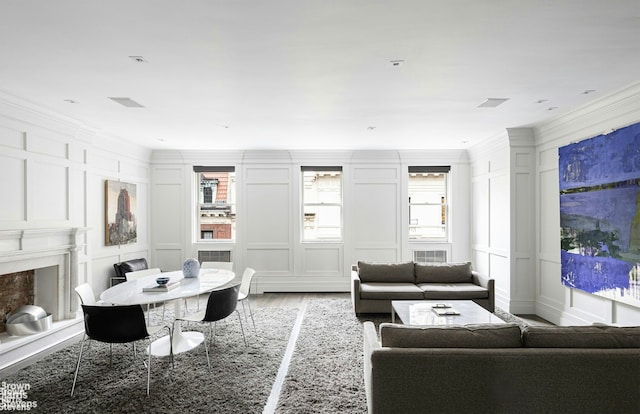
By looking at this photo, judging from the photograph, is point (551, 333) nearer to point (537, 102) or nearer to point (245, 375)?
point (245, 375)

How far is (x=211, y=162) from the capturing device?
7.25 m

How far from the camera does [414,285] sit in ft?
18.4

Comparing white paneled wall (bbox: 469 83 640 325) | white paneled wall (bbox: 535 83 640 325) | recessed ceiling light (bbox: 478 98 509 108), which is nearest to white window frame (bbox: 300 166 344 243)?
white paneled wall (bbox: 469 83 640 325)

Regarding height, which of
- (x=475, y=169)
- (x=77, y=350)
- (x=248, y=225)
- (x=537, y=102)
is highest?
(x=537, y=102)

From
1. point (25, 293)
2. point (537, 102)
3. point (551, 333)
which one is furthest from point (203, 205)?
point (551, 333)

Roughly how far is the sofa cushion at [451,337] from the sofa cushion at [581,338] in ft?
0.28

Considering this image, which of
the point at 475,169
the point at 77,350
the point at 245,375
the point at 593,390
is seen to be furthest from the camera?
the point at 475,169

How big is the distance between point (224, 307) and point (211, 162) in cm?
411

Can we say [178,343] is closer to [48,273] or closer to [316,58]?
[48,273]

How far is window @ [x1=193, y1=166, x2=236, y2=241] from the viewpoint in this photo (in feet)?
24.4

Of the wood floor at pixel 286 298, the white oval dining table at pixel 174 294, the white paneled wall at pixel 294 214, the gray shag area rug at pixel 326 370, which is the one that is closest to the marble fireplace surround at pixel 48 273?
the white oval dining table at pixel 174 294

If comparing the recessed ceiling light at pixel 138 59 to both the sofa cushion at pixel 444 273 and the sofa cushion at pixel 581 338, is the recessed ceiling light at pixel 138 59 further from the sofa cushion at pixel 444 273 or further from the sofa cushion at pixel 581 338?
the sofa cushion at pixel 444 273

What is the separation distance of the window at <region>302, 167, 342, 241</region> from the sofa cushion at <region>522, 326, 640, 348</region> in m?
5.24

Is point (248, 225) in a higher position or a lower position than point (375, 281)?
higher
